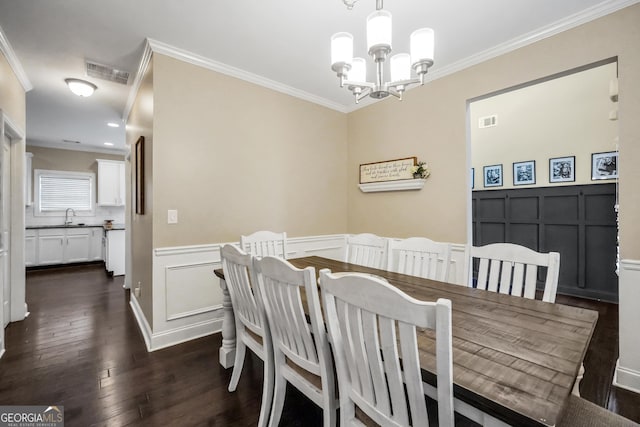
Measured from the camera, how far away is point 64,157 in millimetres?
6094

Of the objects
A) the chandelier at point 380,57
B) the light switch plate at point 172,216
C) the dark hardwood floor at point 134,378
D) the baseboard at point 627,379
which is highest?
the chandelier at point 380,57

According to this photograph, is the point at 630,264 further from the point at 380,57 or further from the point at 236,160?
the point at 236,160

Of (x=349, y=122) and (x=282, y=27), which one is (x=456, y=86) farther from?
(x=282, y=27)

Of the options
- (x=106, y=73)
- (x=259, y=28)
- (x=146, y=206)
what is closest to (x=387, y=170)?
(x=259, y=28)

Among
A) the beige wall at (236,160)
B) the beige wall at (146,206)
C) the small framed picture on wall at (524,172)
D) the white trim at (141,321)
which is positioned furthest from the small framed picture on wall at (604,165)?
the white trim at (141,321)

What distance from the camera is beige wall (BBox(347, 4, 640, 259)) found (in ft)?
6.23

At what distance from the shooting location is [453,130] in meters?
2.80

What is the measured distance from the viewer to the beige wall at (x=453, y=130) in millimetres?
1897

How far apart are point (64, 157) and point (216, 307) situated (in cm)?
598

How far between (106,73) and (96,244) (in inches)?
183

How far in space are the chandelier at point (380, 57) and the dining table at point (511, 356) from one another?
121 cm

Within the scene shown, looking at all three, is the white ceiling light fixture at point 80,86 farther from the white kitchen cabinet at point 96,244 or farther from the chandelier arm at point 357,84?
the white kitchen cabinet at point 96,244

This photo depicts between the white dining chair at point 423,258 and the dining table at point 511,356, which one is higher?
the white dining chair at point 423,258

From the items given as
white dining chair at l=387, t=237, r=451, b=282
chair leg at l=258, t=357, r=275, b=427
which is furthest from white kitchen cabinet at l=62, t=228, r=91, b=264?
white dining chair at l=387, t=237, r=451, b=282
